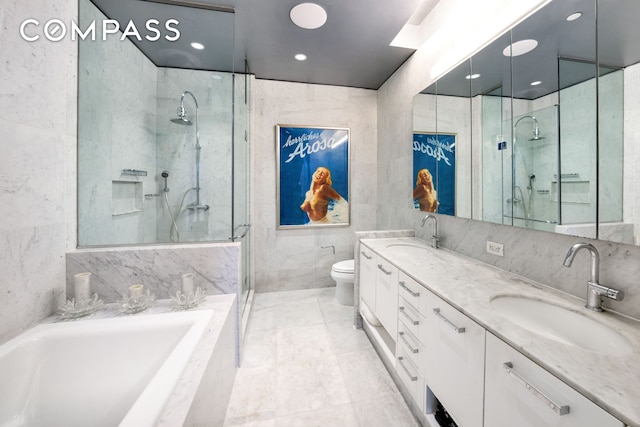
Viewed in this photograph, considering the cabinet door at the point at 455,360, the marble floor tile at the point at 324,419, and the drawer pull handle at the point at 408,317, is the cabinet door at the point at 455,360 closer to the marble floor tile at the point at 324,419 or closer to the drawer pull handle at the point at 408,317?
the drawer pull handle at the point at 408,317

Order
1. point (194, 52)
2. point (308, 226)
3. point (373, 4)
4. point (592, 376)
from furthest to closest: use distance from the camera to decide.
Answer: point (308, 226) → point (194, 52) → point (373, 4) → point (592, 376)

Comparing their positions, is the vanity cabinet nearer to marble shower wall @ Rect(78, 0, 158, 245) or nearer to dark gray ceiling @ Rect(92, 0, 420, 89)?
marble shower wall @ Rect(78, 0, 158, 245)

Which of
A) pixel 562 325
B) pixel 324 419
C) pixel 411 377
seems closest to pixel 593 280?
pixel 562 325

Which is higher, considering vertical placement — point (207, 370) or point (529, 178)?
point (529, 178)

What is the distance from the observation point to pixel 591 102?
102cm

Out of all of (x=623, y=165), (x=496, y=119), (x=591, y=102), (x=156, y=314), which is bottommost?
(x=156, y=314)

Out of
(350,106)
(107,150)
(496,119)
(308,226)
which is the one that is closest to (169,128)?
(107,150)

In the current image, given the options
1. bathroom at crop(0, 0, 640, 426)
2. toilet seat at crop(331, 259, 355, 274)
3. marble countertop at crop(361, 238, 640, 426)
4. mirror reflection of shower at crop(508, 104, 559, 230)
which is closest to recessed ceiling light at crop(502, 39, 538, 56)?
bathroom at crop(0, 0, 640, 426)

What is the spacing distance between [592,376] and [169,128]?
120 inches

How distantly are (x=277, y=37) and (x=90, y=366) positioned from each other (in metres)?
2.59

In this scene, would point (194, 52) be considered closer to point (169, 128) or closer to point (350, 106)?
point (169, 128)

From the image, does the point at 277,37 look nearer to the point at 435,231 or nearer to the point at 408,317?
the point at 435,231

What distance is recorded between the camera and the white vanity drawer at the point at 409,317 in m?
1.28

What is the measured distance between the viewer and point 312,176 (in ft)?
10.0
